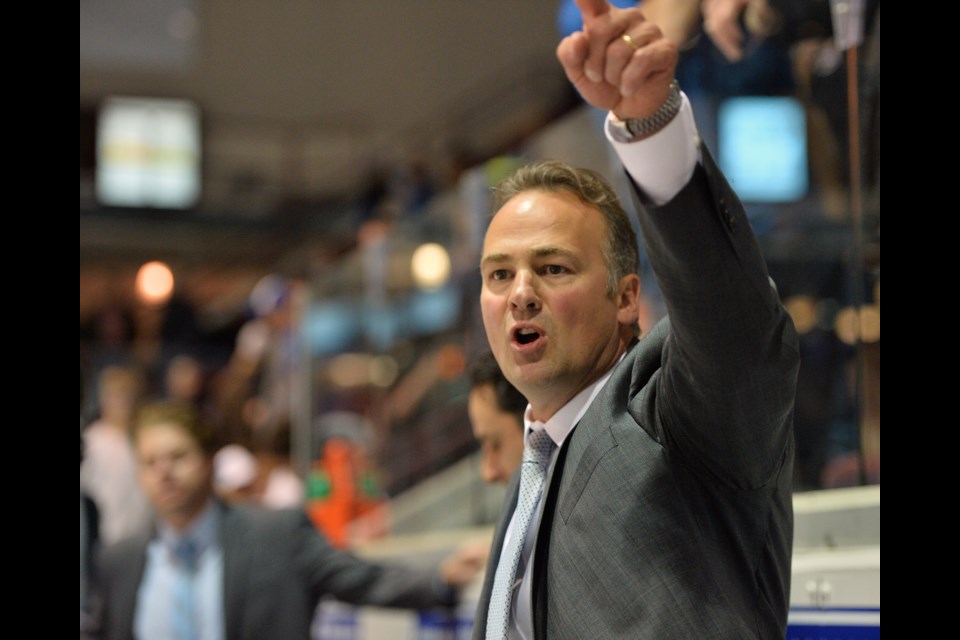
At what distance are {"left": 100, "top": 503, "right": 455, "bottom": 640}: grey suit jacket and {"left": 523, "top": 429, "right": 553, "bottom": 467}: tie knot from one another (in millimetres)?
2460

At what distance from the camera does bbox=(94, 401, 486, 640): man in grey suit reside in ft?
15.5

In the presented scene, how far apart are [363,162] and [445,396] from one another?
10.3 m

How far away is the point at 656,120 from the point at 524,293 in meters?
0.46

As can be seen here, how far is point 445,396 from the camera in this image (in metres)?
7.89

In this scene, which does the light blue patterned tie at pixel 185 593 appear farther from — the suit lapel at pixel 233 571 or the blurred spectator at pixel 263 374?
the blurred spectator at pixel 263 374

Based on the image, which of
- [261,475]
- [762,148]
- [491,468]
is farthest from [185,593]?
[261,475]

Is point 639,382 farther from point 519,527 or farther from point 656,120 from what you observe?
point 656,120

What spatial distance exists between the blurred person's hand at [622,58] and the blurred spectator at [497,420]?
200cm

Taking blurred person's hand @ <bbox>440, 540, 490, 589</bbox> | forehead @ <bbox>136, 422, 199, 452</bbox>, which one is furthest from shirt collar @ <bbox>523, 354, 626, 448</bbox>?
forehead @ <bbox>136, 422, 199, 452</bbox>

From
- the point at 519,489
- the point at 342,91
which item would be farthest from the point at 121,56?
the point at 519,489

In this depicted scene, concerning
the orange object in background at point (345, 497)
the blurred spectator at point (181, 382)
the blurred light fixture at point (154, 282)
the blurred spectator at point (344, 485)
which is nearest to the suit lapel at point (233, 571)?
the blurred spectator at point (344, 485)

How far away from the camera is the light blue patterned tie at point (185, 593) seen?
4875mm
